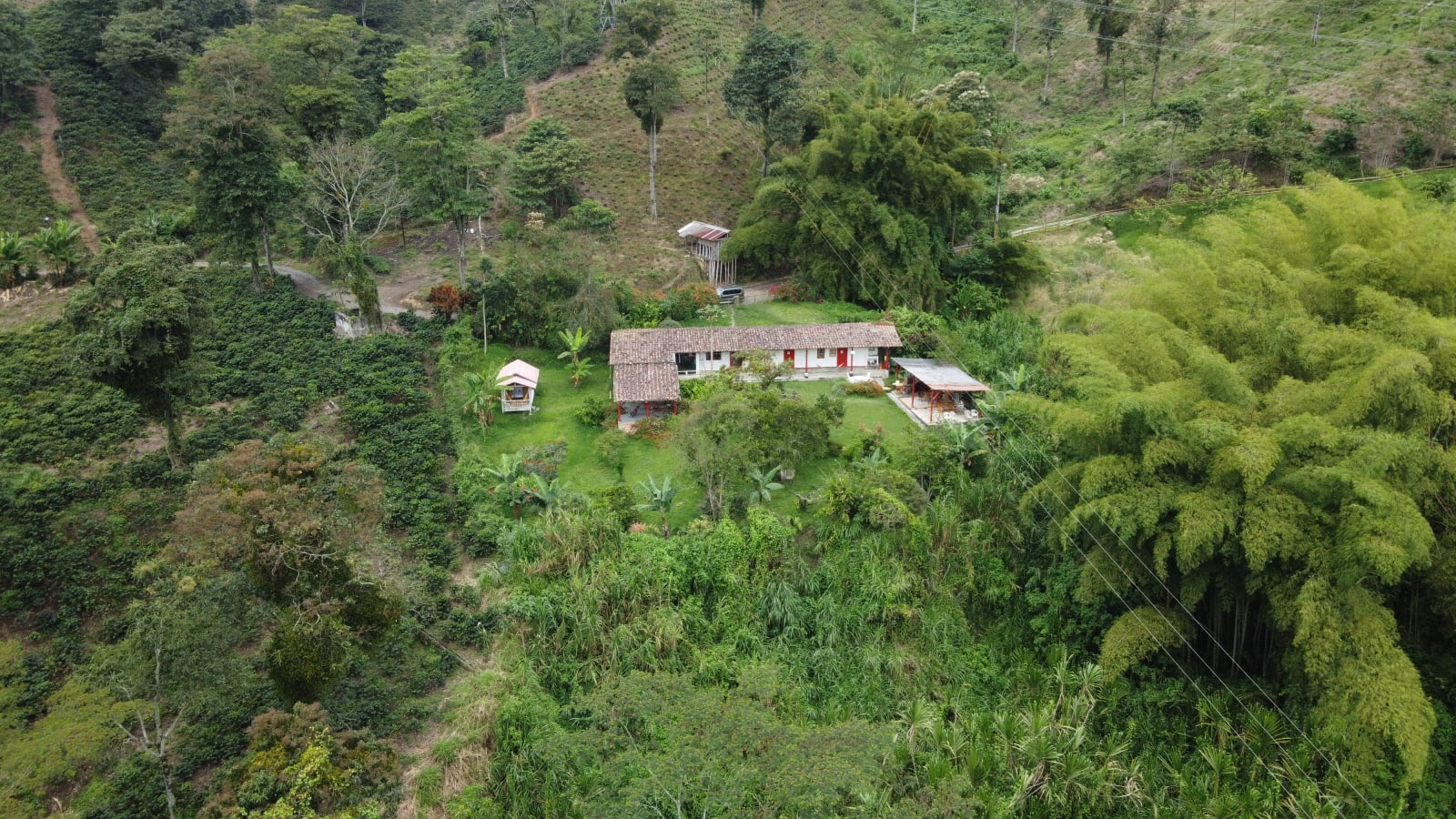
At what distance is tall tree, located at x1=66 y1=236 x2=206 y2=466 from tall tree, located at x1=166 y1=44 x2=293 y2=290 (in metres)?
9.75

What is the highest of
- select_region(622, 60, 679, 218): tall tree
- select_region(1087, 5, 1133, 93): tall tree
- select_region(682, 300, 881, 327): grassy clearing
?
select_region(1087, 5, 1133, 93): tall tree

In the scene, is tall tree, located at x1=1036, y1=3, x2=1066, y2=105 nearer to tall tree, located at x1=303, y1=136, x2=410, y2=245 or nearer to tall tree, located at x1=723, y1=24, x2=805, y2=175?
tall tree, located at x1=723, y1=24, x2=805, y2=175

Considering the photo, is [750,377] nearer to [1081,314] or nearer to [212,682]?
[1081,314]

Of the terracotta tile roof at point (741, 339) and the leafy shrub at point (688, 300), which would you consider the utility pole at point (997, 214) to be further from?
the leafy shrub at point (688, 300)

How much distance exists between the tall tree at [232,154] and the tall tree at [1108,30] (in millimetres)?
39405

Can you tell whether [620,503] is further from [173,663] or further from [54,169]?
[54,169]

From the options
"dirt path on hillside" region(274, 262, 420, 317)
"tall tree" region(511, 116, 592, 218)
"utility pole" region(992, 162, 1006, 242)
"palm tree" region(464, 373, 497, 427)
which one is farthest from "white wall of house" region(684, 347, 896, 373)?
"tall tree" region(511, 116, 592, 218)

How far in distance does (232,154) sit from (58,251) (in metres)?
7.91

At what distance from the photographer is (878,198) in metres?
33.2

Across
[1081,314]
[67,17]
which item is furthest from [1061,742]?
[67,17]

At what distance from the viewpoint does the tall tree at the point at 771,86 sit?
37.2 m

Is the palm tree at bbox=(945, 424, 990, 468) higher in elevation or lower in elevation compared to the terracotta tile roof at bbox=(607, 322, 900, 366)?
lower

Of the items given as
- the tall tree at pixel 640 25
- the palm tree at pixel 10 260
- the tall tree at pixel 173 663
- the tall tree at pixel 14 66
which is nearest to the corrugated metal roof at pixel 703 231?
the tall tree at pixel 640 25

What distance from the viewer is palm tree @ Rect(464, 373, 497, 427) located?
2573cm
